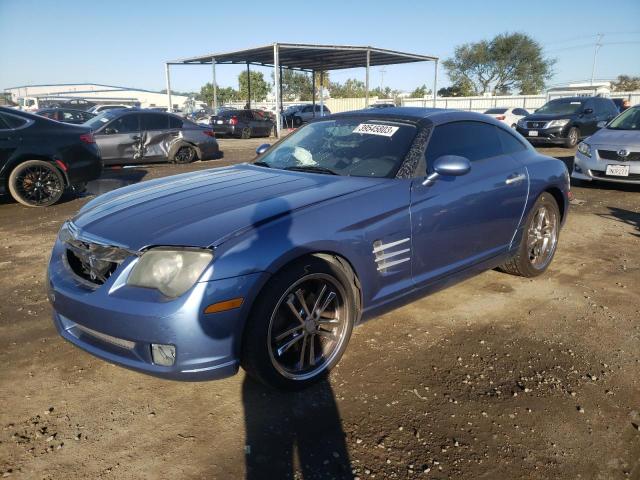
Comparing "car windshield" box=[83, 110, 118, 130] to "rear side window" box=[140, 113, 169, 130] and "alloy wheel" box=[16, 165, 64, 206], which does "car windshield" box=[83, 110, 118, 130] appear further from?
"alloy wheel" box=[16, 165, 64, 206]

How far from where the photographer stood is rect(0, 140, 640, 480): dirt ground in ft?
7.08

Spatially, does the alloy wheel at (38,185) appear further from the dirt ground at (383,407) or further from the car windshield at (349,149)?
the car windshield at (349,149)

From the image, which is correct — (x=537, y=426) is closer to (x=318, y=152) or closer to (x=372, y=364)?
(x=372, y=364)

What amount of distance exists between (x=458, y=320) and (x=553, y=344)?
641 millimetres

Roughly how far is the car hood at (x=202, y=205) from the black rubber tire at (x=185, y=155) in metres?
8.87

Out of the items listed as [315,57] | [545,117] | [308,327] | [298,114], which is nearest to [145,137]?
[308,327]

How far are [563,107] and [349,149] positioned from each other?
48.5ft

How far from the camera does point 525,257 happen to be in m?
4.22

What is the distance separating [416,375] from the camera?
2857mm

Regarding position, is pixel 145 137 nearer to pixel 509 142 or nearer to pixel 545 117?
pixel 509 142

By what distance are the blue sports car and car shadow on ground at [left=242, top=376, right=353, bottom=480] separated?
0.44 ft

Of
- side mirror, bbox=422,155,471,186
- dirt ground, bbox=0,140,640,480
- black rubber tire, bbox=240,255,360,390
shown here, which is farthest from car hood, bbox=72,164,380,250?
dirt ground, bbox=0,140,640,480

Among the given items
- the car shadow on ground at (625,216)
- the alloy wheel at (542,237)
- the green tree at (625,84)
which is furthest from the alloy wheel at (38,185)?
the green tree at (625,84)

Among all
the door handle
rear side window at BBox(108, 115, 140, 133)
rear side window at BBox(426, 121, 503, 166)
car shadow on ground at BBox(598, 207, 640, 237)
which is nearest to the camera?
rear side window at BBox(426, 121, 503, 166)
